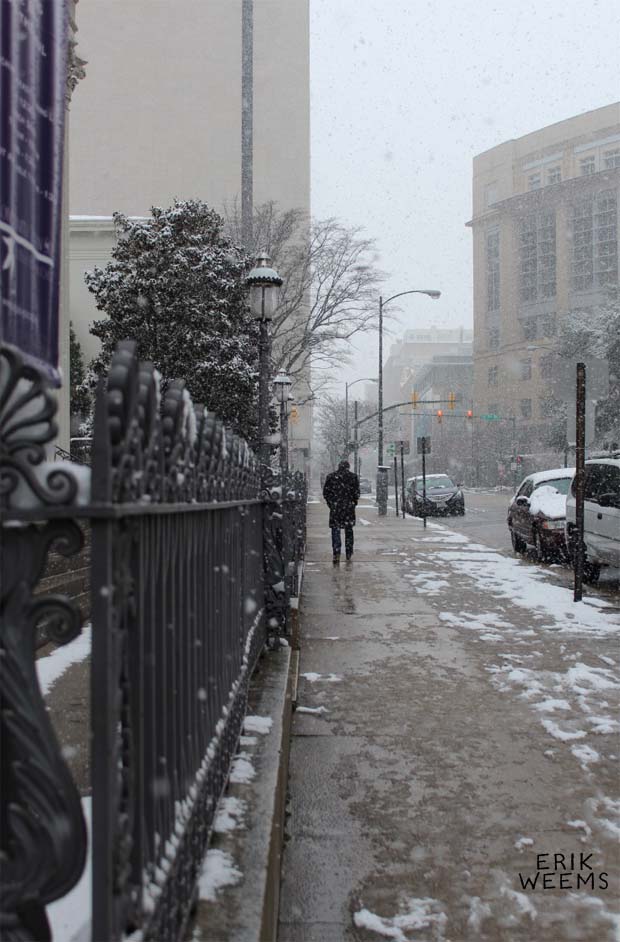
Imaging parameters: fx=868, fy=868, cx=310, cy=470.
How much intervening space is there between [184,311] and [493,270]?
80.8 meters

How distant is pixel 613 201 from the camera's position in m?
84.6

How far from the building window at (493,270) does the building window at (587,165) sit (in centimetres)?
1072

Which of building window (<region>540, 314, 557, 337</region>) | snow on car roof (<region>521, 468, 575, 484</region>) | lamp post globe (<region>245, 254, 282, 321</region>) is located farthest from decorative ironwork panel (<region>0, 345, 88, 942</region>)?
building window (<region>540, 314, 557, 337</region>)

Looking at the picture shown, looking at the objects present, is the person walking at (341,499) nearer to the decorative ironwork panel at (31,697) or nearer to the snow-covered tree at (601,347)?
the decorative ironwork panel at (31,697)

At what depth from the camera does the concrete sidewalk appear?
2.98 metres

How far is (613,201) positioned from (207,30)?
51.6 meters

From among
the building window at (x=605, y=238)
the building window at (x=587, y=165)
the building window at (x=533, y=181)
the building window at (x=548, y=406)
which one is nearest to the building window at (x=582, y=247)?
the building window at (x=605, y=238)

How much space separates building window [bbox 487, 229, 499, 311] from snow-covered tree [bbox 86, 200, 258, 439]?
7718cm

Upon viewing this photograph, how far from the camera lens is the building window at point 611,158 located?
8653 centimetres

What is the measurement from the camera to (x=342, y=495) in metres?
14.1

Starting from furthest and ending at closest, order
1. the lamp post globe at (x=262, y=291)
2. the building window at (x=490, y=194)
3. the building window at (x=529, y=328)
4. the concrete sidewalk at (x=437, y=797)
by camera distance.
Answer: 1. the building window at (x=490, y=194)
2. the building window at (x=529, y=328)
3. the lamp post globe at (x=262, y=291)
4. the concrete sidewalk at (x=437, y=797)

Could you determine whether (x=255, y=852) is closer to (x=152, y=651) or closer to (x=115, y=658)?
(x=152, y=651)

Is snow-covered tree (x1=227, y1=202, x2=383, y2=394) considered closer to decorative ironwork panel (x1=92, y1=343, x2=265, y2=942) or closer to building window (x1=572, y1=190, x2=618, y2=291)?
decorative ironwork panel (x1=92, y1=343, x2=265, y2=942)

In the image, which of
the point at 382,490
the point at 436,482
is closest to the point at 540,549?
the point at 382,490
